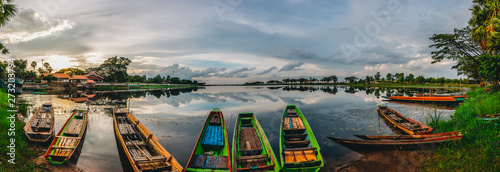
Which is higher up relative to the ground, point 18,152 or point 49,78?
point 49,78

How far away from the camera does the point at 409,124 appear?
14000mm

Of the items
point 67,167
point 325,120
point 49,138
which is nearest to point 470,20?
point 325,120

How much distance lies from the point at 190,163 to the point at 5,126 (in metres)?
11.3

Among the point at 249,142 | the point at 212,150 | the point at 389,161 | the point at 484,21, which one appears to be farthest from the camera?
the point at 484,21

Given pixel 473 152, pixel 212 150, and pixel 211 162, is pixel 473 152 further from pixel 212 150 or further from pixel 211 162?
pixel 212 150

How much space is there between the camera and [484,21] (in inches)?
890

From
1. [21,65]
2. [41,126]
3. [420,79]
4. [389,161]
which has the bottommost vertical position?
[389,161]

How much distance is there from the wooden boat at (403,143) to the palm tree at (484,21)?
1623cm

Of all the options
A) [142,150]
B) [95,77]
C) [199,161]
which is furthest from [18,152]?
[95,77]

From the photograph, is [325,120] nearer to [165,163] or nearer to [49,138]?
[165,163]

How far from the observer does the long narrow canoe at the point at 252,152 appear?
7611mm

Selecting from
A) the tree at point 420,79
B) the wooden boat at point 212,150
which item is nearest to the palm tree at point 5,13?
the wooden boat at point 212,150

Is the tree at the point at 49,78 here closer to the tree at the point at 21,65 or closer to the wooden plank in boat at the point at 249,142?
the tree at the point at 21,65

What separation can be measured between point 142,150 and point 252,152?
5064 millimetres
